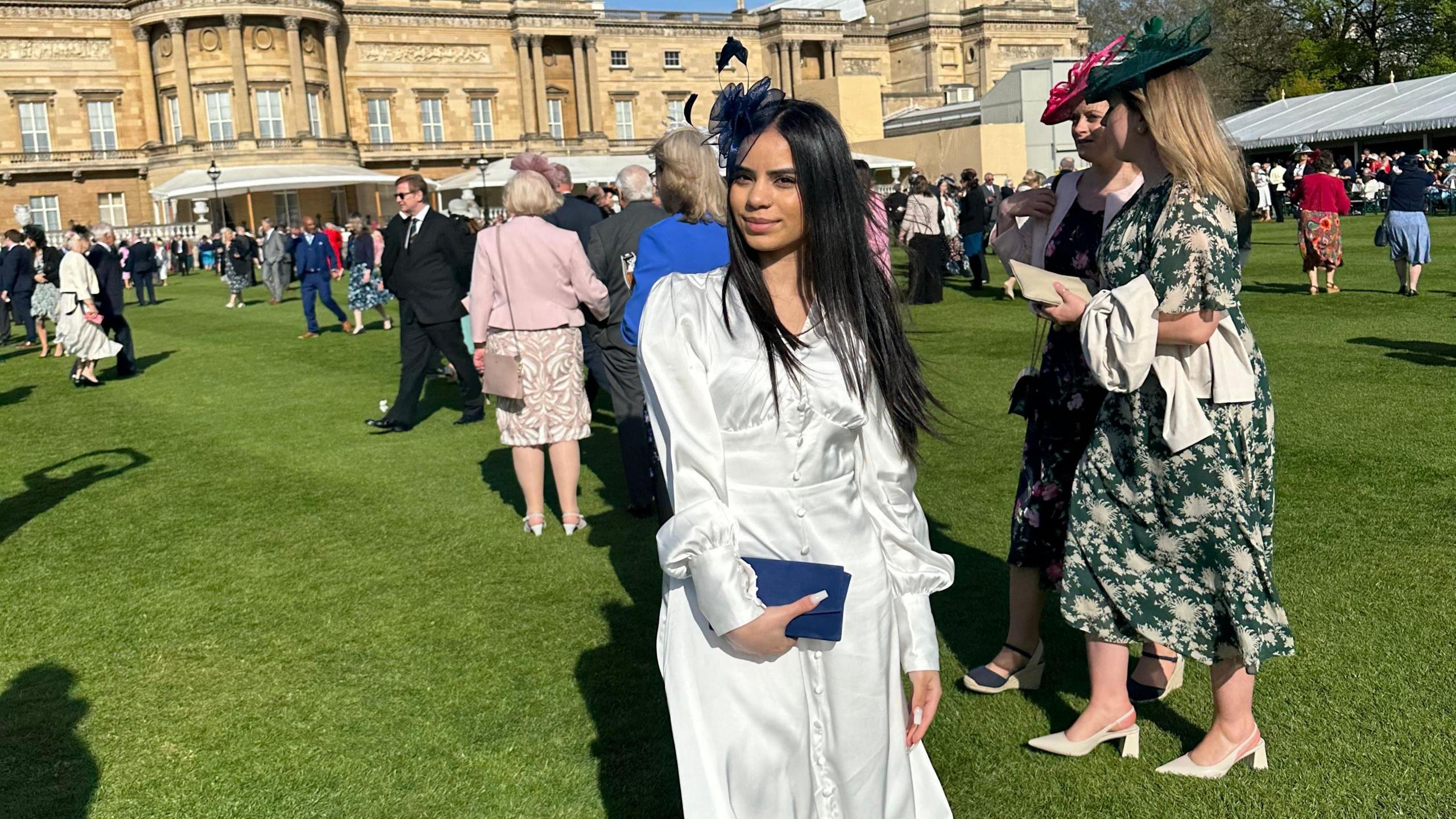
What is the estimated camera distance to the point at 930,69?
78.8m

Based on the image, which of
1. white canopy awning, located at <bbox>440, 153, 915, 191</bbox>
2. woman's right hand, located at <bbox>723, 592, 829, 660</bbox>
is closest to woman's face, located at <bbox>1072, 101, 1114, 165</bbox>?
woman's right hand, located at <bbox>723, 592, 829, 660</bbox>

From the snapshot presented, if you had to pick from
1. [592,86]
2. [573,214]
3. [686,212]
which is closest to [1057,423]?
[686,212]

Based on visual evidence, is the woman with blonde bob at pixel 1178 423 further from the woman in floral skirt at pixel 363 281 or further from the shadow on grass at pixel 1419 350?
the woman in floral skirt at pixel 363 281

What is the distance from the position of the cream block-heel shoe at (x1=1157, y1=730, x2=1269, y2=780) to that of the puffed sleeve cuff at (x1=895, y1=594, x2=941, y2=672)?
4.92ft

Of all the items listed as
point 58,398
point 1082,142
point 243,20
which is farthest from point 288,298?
point 243,20

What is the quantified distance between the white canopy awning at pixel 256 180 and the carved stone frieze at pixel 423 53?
454 inches

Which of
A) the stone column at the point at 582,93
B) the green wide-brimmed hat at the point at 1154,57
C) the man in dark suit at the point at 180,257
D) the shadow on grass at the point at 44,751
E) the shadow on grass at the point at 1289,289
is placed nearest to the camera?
the green wide-brimmed hat at the point at 1154,57

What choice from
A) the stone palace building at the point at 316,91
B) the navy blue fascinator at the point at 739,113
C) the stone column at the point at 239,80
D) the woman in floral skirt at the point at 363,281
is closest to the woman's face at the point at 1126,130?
the navy blue fascinator at the point at 739,113

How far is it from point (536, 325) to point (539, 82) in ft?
203

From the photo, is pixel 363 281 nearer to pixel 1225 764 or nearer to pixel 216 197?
pixel 1225 764

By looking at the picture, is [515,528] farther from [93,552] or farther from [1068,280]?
[1068,280]

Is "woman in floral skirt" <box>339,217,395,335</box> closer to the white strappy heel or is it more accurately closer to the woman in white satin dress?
the white strappy heel

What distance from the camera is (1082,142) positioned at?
3574 millimetres

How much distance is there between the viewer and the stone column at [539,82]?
64.8 meters
